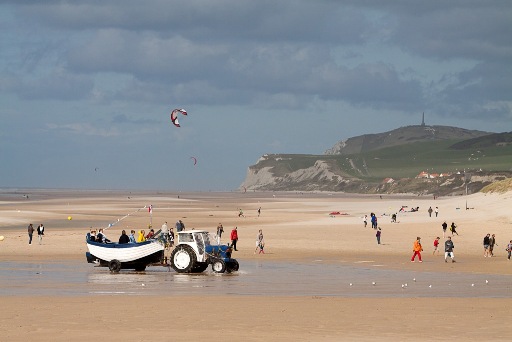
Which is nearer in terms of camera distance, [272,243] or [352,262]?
[352,262]

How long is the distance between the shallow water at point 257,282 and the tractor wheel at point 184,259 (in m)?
0.46

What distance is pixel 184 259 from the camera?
35.1 metres

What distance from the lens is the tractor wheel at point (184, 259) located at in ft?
115

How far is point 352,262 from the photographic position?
4109cm

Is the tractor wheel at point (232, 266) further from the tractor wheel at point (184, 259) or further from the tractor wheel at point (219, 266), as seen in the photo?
the tractor wheel at point (184, 259)

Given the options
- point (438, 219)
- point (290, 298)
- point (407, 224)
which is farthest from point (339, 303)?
point (438, 219)

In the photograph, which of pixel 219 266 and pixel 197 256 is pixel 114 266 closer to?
pixel 197 256

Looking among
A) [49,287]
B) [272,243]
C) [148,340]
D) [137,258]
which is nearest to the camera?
[148,340]

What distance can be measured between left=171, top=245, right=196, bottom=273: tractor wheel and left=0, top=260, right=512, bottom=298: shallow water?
46 centimetres

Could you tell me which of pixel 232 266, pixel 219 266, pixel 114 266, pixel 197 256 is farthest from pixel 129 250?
pixel 232 266

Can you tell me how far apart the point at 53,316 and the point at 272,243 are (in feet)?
104

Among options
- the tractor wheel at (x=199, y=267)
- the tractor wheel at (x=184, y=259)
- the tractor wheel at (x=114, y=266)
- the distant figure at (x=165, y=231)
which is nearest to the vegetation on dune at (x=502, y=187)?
the distant figure at (x=165, y=231)

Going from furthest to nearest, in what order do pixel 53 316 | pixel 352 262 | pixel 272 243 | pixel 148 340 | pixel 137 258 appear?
1. pixel 272 243
2. pixel 352 262
3. pixel 137 258
4. pixel 53 316
5. pixel 148 340

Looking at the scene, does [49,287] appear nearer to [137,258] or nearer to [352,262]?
[137,258]
